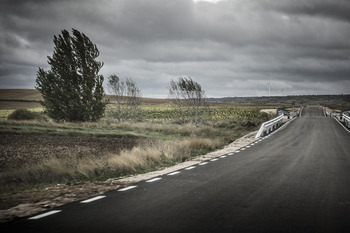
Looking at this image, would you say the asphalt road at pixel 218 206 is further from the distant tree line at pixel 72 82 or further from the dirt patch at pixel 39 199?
the distant tree line at pixel 72 82

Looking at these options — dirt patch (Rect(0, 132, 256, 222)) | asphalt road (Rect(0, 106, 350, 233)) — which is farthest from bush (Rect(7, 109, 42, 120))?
asphalt road (Rect(0, 106, 350, 233))

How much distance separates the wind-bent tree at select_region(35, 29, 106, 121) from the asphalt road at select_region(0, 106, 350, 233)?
2651cm

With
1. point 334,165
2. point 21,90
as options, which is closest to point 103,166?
point 334,165

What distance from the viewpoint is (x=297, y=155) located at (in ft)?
42.8

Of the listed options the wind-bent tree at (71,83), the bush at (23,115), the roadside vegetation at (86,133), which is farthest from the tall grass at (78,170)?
the bush at (23,115)

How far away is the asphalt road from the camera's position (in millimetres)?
4398

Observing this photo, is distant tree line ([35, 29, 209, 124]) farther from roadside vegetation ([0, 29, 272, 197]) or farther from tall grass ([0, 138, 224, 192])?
tall grass ([0, 138, 224, 192])

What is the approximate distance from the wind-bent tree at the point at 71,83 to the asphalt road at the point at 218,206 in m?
26.5

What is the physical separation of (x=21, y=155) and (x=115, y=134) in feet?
43.0

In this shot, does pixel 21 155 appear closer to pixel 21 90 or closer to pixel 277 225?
pixel 277 225

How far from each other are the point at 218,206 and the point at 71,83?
30.9 meters

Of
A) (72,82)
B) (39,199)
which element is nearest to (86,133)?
(72,82)

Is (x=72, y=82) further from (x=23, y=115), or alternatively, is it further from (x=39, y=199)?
(x=39, y=199)

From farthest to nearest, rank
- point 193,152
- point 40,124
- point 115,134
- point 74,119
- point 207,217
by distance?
point 74,119 → point 40,124 → point 115,134 → point 193,152 → point 207,217
